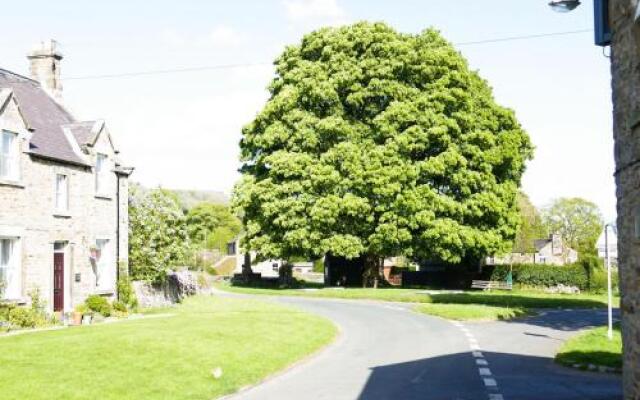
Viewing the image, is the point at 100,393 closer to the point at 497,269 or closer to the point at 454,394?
the point at 454,394

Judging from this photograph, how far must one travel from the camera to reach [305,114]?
4738 centimetres

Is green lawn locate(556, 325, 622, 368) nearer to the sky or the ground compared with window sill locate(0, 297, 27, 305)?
nearer to the ground

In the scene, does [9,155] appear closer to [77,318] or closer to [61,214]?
[61,214]

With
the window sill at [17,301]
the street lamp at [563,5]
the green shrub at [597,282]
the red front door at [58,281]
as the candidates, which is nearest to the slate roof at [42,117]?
the red front door at [58,281]

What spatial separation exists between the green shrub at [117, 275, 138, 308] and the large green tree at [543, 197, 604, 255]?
8472 cm

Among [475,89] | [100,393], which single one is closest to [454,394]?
[100,393]

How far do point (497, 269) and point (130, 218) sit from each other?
28.0 m

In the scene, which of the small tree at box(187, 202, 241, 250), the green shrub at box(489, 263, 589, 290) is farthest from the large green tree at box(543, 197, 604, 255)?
the green shrub at box(489, 263, 589, 290)

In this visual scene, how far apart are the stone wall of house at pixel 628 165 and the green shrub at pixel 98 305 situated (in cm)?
2146

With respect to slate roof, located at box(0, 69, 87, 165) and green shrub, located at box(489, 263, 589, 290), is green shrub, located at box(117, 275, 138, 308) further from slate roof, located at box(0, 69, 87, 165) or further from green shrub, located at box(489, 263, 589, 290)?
green shrub, located at box(489, 263, 589, 290)

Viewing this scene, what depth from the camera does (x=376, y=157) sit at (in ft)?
146

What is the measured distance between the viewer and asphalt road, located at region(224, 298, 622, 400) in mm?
13734

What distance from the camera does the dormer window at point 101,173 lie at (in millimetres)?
30422

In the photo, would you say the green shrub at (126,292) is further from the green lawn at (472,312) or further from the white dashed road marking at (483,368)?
the white dashed road marking at (483,368)
